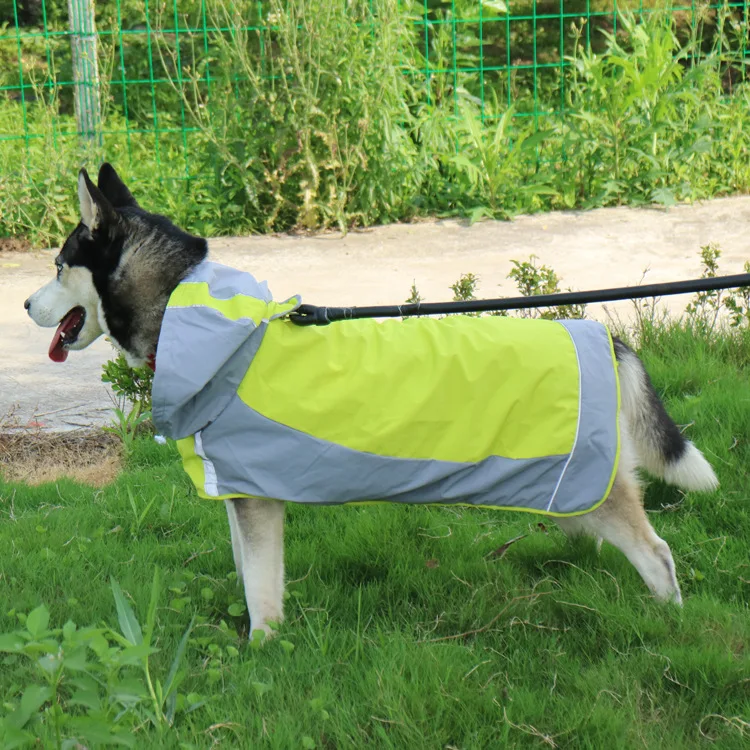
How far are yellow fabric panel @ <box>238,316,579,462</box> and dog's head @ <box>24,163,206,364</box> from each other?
0.53 m

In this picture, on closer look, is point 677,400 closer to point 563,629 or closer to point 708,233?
point 563,629

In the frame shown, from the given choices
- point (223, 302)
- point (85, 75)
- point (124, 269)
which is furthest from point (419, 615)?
point (85, 75)

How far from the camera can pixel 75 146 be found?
8578 millimetres

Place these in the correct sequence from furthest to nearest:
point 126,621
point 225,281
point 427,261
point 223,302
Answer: point 427,261, point 225,281, point 223,302, point 126,621

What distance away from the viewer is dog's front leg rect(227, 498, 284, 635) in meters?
3.06

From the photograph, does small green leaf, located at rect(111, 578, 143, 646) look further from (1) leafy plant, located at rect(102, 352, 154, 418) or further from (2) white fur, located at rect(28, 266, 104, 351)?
(1) leafy plant, located at rect(102, 352, 154, 418)

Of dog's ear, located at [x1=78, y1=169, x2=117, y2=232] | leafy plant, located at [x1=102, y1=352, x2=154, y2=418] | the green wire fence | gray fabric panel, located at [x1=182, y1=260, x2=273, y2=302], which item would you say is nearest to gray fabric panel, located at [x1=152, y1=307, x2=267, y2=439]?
gray fabric panel, located at [x1=182, y1=260, x2=273, y2=302]

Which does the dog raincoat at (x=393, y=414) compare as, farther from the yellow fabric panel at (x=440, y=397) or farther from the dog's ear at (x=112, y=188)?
the dog's ear at (x=112, y=188)

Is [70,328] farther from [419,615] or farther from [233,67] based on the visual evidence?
[233,67]

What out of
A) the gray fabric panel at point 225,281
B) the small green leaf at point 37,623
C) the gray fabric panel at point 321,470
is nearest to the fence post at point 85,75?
the gray fabric panel at point 225,281

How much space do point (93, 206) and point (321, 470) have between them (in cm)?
117

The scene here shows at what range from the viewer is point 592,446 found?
291 centimetres

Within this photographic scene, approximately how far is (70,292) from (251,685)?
1.53 meters

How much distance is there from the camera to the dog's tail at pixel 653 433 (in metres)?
3.16
